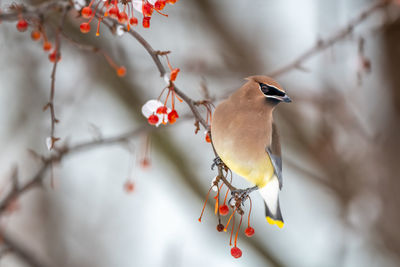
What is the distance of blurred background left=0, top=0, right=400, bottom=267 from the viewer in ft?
18.5

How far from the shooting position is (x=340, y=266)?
18.6 ft

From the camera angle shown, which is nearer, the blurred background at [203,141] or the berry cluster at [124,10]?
the berry cluster at [124,10]

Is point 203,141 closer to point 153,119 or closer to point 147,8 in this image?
point 153,119

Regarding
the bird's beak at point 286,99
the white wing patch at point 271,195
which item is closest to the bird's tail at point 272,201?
the white wing patch at point 271,195

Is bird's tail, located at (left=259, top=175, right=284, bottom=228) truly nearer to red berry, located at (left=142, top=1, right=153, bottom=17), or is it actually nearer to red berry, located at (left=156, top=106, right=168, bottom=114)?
red berry, located at (left=156, top=106, right=168, bottom=114)

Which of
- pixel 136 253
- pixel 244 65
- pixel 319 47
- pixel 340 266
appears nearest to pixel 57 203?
pixel 136 253

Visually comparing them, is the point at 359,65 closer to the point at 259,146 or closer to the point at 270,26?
the point at 259,146

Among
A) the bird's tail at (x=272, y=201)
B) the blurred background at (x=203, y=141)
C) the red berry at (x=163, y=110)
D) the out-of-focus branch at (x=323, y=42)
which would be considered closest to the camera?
the red berry at (x=163, y=110)

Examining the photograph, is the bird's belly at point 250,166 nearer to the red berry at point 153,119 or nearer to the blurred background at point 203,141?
the red berry at point 153,119

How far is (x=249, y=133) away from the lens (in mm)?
2512

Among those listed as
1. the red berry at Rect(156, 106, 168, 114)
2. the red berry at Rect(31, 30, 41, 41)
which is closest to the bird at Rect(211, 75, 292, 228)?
the red berry at Rect(156, 106, 168, 114)

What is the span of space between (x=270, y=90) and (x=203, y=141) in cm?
471

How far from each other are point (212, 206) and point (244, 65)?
1.82m

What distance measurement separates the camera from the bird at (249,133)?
2.40 m
